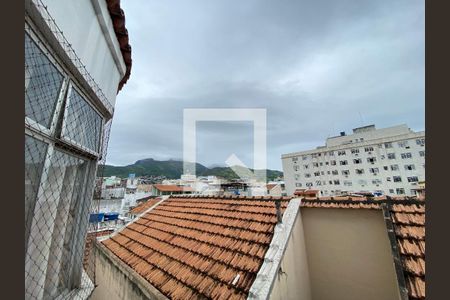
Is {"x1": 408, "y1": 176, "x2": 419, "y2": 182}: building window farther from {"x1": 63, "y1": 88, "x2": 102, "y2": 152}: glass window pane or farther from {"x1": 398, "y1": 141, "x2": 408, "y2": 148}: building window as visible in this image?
{"x1": 63, "y1": 88, "x2": 102, "y2": 152}: glass window pane

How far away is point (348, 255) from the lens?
361 centimetres

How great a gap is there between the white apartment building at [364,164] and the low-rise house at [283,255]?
3786 cm

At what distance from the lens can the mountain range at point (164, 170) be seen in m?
91.5

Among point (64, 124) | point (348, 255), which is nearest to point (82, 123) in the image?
point (64, 124)

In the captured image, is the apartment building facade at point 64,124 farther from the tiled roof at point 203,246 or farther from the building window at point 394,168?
the building window at point 394,168

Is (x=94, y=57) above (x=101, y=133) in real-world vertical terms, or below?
above

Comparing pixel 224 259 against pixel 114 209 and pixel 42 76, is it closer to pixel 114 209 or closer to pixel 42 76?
pixel 42 76

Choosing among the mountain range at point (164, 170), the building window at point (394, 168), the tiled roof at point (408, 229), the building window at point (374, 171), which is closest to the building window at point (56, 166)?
the tiled roof at point (408, 229)

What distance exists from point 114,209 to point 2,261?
33.2 m

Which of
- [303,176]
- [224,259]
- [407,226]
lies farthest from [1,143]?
[303,176]

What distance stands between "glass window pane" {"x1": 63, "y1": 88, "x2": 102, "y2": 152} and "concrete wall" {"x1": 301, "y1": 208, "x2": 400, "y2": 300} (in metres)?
4.11

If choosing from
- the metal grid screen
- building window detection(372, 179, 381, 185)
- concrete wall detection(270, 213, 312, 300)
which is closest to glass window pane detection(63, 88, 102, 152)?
the metal grid screen

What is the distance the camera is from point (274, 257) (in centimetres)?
282

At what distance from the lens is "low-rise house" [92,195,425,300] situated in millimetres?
2701
